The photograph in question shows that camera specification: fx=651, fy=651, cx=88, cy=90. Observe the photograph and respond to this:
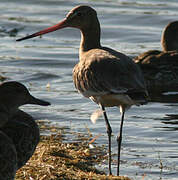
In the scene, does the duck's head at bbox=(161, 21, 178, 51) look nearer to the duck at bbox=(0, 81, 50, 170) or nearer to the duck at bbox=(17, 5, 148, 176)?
the duck at bbox=(17, 5, 148, 176)

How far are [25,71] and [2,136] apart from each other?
802 centimetres

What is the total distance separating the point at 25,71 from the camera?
46.3 feet

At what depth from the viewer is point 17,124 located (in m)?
7.00

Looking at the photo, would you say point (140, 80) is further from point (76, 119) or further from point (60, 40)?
point (60, 40)

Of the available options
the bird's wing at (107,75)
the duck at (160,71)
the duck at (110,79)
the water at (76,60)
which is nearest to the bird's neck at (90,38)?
the duck at (110,79)

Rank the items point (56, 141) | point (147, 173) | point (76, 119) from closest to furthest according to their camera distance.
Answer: point (147, 173)
point (56, 141)
point (76, 119)

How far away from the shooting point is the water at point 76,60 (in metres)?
9.30

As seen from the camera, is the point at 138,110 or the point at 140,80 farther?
the point at 138,110

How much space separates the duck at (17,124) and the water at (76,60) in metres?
1.73

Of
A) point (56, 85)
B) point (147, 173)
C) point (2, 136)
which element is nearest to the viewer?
point (2, 136)

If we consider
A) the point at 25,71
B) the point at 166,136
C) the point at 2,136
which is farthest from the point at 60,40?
the point at 2,136

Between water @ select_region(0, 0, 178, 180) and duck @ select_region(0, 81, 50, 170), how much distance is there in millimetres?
1727

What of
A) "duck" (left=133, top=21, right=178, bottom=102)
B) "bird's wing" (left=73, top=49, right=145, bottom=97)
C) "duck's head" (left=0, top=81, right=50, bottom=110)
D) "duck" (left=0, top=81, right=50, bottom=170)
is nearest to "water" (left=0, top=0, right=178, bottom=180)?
"bird's wing" (left=73, top=49, right=145, bottom=97)

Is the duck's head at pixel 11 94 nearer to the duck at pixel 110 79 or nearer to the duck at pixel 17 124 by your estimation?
the duck at pixel 17 124
